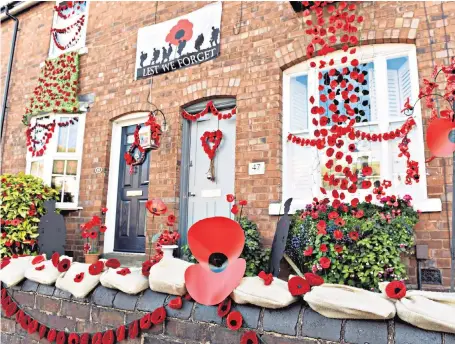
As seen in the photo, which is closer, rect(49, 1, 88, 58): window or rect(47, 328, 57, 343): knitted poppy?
rect(47, 328, 57, 343): knitted poppy

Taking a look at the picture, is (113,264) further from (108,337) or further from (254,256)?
(254,256)

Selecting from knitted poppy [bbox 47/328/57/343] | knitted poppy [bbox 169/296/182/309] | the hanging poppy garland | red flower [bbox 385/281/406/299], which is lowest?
knitted poppy [bbox 47/328/57/343]

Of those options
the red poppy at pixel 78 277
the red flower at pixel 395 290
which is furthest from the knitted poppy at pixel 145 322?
the red flower at pixel 395 290

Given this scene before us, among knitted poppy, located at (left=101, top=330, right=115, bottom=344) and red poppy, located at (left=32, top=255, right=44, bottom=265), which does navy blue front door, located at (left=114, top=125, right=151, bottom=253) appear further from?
knitted poppy, located at (left=101, top=330, right=115, bottom=344)

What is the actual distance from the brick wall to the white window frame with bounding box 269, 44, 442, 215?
0.10 m

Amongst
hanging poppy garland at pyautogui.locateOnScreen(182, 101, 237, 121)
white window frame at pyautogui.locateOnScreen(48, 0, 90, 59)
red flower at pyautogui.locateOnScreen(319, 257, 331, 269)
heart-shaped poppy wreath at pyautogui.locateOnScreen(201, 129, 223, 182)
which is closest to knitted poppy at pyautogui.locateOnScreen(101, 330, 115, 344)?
red flower at pyautogui.locateOnScreen(319, 257, 331, 269)

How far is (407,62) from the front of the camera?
4.14m

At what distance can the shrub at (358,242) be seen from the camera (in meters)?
3.30

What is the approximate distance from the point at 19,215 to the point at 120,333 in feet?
14.9

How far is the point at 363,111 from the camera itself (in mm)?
4277

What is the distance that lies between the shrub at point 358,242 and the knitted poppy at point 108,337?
1975mm

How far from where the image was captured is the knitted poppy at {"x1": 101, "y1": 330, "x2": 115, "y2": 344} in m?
1.50

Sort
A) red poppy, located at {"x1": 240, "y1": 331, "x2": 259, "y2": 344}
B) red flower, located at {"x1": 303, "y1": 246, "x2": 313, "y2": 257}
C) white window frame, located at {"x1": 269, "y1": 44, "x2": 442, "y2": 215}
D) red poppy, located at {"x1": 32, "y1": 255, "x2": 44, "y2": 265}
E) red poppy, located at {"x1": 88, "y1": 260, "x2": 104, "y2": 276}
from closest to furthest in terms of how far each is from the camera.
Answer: red poppy, located at {"x1": 240, "y1": 331, "x2": 259, "y2": 344}, red poppy, located at {"x1": 88, "y1": 260, "x2": 104, "y2": 276}, red poppy, located at {"x1": 32, "y1": 255, "x2": 44, "y2": 265}, red flower, located at {"x1": 303, "y1": 246, "x2": 313, "y2": 257}, white window frame, located at {"x1": 269, "y1": 44, "x2": 442, "y2": 215}

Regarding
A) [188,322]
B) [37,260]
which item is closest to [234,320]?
[188,322]
